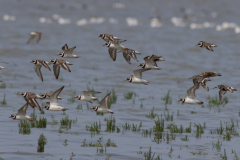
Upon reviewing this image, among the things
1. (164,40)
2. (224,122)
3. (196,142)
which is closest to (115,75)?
(224,122)

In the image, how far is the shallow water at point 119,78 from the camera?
1570cm

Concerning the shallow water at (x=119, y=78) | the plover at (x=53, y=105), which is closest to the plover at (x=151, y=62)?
the shallow water at (x=119, y=78)

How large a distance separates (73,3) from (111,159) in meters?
95.2

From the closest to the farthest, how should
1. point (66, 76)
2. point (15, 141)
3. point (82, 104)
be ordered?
point (15, 141) < point (82, 104) < point (66, 76)

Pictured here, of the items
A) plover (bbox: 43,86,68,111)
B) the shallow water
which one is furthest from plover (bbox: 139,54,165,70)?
plover (bbox: 43,86,68,111)

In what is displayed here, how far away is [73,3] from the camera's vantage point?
107 metres

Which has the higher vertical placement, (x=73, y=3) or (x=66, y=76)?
(x=73, y=3)

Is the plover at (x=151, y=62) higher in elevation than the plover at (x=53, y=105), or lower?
higher

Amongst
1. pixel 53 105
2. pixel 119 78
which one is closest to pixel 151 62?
pixel 53 105

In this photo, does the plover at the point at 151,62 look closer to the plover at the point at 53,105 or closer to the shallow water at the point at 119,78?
the shallow water at the point at 119,78

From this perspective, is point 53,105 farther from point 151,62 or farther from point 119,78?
point 119,78

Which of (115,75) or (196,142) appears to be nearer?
(196,142)

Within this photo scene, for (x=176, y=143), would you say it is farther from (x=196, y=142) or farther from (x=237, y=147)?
(x=237, y=147)

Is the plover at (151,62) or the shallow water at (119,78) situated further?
the plover at (151,62)
